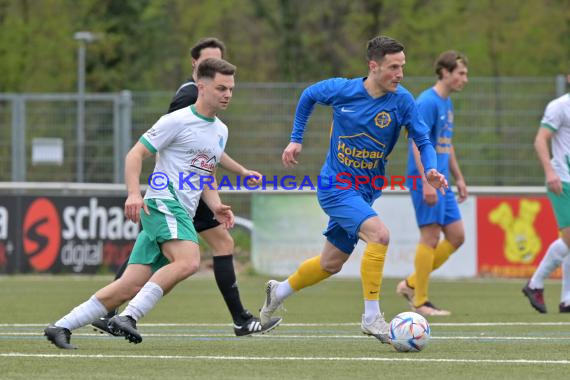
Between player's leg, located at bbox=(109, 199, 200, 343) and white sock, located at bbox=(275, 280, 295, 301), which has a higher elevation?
player's leg, located at bbox=(109, 199, 200, 343)

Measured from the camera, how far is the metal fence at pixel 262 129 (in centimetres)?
1852

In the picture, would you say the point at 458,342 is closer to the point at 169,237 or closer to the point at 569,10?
the point at 169,237

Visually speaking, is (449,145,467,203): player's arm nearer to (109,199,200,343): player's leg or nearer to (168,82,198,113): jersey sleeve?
(168,82,198,113): jersey sleeve

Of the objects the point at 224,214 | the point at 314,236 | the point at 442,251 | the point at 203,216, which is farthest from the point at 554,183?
the point at 314,236

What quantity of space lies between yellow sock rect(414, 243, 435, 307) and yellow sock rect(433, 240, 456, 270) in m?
0.19

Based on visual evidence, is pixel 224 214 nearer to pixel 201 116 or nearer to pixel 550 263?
pixel 201 116

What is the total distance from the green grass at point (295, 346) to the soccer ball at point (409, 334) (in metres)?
0.09

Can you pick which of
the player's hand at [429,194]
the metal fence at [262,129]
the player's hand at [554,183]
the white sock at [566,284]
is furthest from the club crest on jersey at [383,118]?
the metal fence at [262,129]

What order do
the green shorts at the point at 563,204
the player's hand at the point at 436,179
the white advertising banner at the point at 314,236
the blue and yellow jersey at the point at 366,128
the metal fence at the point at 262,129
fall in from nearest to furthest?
the player's hand at the point at 436,179 → the blue and yellow jersey at the point at 366,128 → the green shorts at the point at 563,204 → the white advertising banner at the point at 314,236 → the metal fence at the point at 262,129

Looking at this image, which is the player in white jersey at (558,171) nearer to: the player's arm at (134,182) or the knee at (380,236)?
the knee at (380,236)

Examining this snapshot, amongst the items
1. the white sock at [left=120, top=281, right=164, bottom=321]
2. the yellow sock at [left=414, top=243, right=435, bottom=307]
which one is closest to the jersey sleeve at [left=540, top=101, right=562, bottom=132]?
the yellow sock at [left=414, top=243, right=435, bottom=307]

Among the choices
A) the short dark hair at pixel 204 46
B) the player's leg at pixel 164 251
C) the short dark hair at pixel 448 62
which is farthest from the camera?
the short dark hair at pixel 448 62

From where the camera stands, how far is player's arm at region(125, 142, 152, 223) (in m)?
7.55

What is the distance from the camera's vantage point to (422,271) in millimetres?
11711
